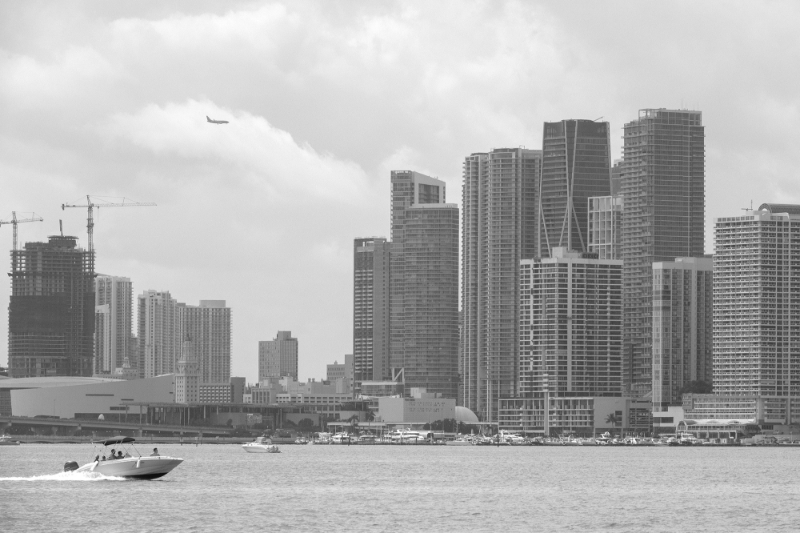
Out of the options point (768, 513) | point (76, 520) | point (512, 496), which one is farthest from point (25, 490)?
point (768, 513)

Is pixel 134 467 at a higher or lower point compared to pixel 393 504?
higher

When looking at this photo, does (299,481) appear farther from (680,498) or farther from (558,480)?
(680,498)

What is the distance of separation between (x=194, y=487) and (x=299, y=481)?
67.9ft

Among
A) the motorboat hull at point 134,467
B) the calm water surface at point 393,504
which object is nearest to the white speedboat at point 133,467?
the motorboat hull at point 134,467

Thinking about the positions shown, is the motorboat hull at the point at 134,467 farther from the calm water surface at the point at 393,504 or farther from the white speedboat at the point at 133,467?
the calm water surface at the point at 393,504

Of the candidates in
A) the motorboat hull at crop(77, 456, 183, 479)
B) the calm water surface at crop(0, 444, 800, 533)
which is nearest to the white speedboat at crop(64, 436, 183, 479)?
the motorboat hull at crop(77, 456, 183, 479)

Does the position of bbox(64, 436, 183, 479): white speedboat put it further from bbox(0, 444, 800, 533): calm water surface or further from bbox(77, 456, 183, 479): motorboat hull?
bbox(0, 444, 800, 533): calm water surface

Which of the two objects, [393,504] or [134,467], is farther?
[134,467]

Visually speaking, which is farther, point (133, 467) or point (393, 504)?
point (133, 467)

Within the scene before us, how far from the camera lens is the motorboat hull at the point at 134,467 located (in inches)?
5842

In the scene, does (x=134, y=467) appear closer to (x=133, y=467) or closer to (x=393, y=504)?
(x=133, y=467)

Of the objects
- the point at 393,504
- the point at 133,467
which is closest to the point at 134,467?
the point at 133,467

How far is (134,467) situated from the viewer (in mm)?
148500

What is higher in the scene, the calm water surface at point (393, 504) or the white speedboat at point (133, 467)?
the white speedboat at point (133, 467)
